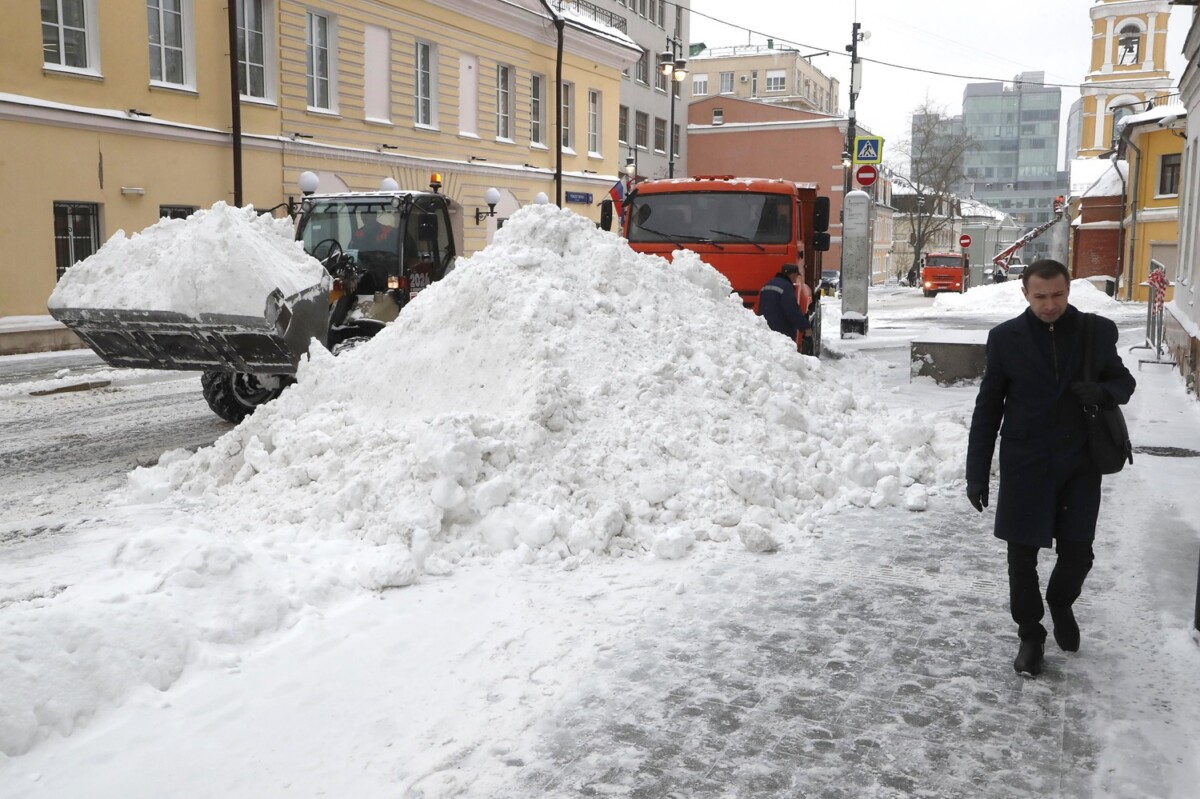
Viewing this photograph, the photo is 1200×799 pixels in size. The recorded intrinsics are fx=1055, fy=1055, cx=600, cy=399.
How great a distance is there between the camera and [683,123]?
59.4 meters

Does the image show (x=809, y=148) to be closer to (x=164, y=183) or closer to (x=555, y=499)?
(x=164, y=183)

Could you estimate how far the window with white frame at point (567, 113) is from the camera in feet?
114

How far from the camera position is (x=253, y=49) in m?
22.5

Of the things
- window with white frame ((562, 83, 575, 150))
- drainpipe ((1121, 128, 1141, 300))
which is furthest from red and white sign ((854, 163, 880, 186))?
drainpipe ((1121, 128, 1141, 300))

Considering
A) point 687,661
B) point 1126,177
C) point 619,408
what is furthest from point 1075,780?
point 1126,177

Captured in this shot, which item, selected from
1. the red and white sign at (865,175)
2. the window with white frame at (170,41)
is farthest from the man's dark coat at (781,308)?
the window with white frame at (170,41)

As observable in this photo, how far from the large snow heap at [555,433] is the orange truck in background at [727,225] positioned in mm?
3757

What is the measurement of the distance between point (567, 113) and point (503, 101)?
3.75m

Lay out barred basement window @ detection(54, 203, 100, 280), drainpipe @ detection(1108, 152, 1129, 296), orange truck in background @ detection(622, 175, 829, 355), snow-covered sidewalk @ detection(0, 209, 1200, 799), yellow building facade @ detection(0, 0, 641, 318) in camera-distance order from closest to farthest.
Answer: snow-covered sidewalk @ detection(0, 209, 1200, 799)
orange truck in background @ detection(622, 175, 829, 355)
yellow building facade @ detection(0, 0, 641, 318)
barred basement window @ detection(54, 203, 100, 280)
drainpipe @ detection(1108, 152, 1129, 296)

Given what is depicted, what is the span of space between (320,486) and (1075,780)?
4.46 meters

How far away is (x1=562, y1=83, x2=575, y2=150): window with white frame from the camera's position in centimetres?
3476

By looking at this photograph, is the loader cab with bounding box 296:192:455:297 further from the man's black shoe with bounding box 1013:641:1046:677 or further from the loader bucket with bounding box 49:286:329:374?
the man's black shoe with bounding box 1013:641:1046:677

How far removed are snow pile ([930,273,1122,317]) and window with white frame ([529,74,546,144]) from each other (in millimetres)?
14066

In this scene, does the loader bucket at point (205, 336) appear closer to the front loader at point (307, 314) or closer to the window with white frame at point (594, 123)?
the front loader at point (307, 314)
